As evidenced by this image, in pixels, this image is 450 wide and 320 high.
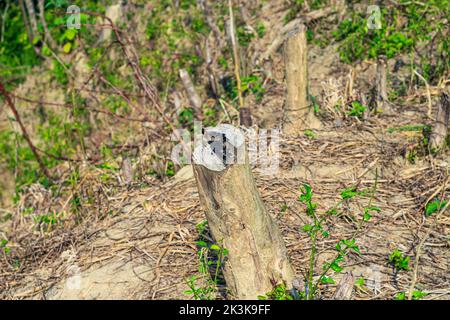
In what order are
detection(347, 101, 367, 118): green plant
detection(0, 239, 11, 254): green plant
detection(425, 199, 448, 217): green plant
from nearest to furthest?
1. detection(425, 199, 448, 217): green plant
2. detection(0, 239, 11, 254): green plant
3. detection(347, 101, 367, 118): green plant

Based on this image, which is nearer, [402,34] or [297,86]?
[297,86]

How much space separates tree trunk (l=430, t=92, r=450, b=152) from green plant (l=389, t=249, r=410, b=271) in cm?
110

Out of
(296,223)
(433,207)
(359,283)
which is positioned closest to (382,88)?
(433,207)

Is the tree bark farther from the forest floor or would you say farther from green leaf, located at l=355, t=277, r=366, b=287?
green leaf, located at l=355, t=277, r=366, b=287

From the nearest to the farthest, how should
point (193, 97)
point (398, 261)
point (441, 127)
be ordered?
point (398, 261) < point (441, 127) < point (193, 97)

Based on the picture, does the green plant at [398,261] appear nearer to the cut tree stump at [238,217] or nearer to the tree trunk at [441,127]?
the cut tree stump at [238,217]

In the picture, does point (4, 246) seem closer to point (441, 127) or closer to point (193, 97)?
point (193, 97)

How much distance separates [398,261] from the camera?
291 centimetres

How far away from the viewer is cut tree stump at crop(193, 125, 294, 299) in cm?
238

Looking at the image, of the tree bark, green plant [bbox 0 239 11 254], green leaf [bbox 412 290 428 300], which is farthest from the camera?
the tree bark

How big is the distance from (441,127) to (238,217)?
73.7 inches

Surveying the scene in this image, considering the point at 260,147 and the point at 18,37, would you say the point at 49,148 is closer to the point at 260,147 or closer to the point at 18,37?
the point at 18,37

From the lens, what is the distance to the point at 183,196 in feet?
12.4

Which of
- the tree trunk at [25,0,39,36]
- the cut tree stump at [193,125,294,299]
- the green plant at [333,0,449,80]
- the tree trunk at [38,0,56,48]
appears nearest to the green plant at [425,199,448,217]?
the cut tree stump at [193,125,294,299]
